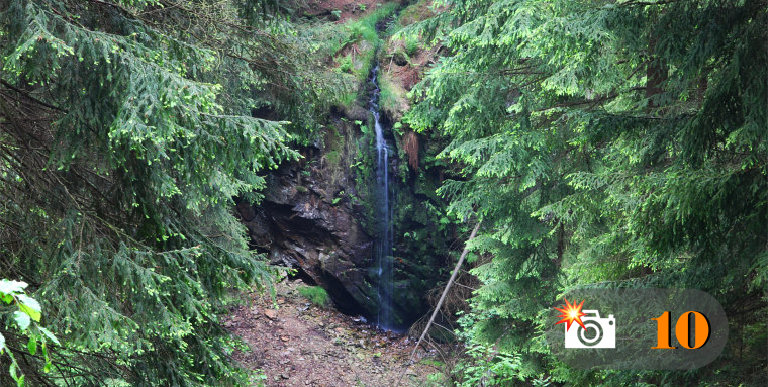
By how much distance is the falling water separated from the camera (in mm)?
14758

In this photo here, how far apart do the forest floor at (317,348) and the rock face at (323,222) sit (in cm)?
81

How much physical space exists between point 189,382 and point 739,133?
443 cm

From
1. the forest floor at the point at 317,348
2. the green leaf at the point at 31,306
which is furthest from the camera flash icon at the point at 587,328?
the forest floor at the point at 317,348

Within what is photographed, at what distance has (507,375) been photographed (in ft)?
22.8

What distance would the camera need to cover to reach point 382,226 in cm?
1492

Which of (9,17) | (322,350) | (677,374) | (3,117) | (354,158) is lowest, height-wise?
(322,350)

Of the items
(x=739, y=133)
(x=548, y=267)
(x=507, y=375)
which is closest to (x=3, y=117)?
(x=739, y=133)

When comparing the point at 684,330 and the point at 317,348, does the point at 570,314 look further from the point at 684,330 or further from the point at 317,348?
the point at 317,348

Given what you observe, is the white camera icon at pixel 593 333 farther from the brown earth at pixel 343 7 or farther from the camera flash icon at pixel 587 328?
the brown earth at pixel 343 7

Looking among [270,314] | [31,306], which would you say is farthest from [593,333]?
[270,314]

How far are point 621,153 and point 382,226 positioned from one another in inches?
414

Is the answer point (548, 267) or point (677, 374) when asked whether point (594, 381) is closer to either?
point (677, 374)

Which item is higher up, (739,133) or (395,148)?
(395,148)

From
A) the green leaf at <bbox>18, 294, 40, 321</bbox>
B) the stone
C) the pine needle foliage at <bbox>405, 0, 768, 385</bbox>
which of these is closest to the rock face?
the stone
